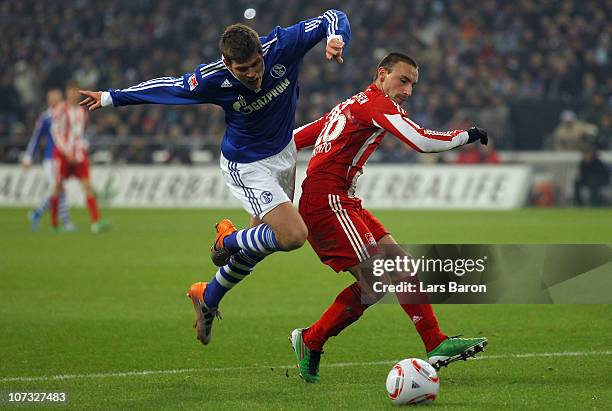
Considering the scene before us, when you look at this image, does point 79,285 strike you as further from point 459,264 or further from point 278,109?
point 459,264

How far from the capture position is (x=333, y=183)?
683cm

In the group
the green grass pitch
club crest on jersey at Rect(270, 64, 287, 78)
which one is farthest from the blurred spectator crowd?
club crest on jersey at Rect(270, 64, 287, 78)

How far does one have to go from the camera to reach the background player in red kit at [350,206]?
6.59 metres

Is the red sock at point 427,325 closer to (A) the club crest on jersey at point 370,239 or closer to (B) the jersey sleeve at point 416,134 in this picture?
(A) the club crest on jersey at point 370,239

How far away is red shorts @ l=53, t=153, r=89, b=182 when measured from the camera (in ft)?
61.8

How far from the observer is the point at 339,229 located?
6.69 metres

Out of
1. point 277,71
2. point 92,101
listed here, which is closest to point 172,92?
point 92,101

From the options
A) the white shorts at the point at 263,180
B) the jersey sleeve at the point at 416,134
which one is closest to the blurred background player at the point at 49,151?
the white shorts at the point at 263,180

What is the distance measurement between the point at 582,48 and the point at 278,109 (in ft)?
69.0

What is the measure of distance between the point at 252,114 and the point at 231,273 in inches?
41.2

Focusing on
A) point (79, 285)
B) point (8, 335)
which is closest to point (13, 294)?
point (79, 285)

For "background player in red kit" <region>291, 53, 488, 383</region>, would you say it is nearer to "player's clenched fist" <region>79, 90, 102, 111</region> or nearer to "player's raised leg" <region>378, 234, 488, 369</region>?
"player's raised leg" <region>378, 234, 488, 369</region>

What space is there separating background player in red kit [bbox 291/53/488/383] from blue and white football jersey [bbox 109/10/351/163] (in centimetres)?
36

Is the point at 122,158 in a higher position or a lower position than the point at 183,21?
lower
